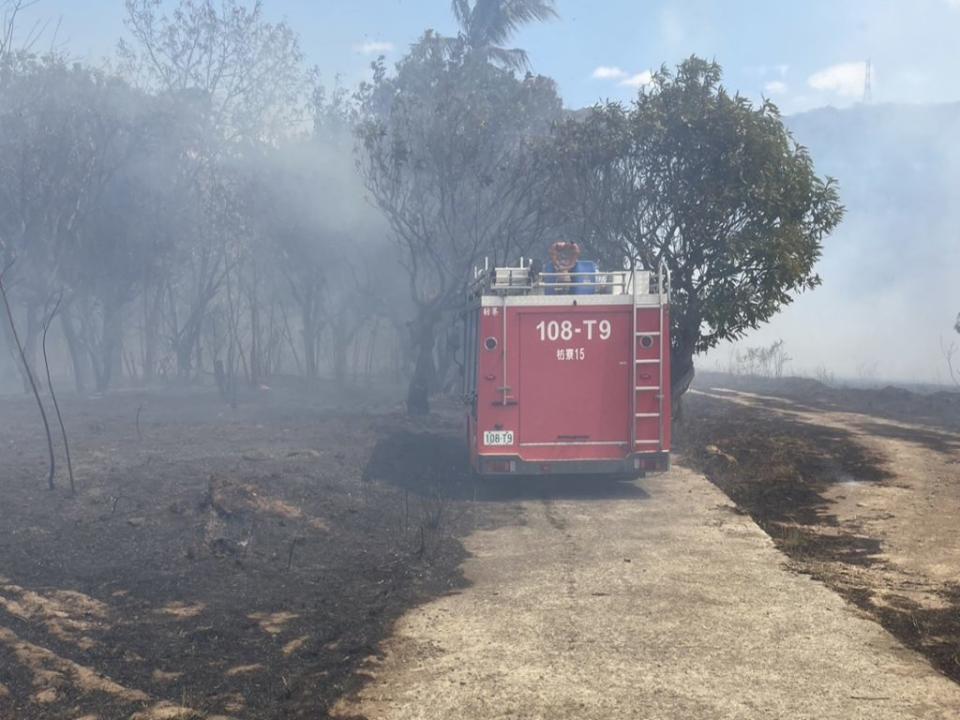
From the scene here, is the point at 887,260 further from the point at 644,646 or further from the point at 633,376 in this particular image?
the point at 644,646

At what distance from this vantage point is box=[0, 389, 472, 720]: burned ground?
550cm

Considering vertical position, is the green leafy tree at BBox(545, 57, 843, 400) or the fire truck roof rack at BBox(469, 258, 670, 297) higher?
the green leafy tree at BBox(545, 57, 843, 400)

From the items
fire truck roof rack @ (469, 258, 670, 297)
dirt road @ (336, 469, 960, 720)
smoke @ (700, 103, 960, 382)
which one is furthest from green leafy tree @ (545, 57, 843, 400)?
smoke @ (700, 103, 960, 382)

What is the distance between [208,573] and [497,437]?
4.77 metres

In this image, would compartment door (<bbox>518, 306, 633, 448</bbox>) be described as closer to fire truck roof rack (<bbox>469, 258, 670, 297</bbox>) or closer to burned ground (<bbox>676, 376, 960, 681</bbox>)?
fire truck roof rack (<bbox>469, 258, 670, 297</bbox>)

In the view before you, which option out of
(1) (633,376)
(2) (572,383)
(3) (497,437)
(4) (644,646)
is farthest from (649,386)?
(4) (644,646)

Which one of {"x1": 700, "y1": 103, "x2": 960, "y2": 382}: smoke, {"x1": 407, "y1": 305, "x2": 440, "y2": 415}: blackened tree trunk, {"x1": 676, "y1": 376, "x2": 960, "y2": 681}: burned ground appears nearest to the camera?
{"x1": 676, "y1": 376, "x2": 960, "y2": 681}: burned ground

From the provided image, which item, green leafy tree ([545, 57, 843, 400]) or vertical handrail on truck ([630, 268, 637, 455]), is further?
green leafy tree ([545, 57, 843, 400])

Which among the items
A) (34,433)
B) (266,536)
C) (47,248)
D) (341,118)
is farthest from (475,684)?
(341,118)

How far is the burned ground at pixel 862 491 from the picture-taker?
7.39 meters

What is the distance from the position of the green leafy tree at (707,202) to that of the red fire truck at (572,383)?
410cm

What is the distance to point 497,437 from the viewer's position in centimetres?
1216

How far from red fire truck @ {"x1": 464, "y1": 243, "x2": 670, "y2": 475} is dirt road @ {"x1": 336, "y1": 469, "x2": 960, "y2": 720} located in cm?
260

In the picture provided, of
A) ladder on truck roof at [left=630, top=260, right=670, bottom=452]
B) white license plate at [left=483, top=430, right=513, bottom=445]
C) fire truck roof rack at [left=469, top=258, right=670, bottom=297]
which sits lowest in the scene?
white license plate at [left=483, top=430, right=513, bottom=445]
